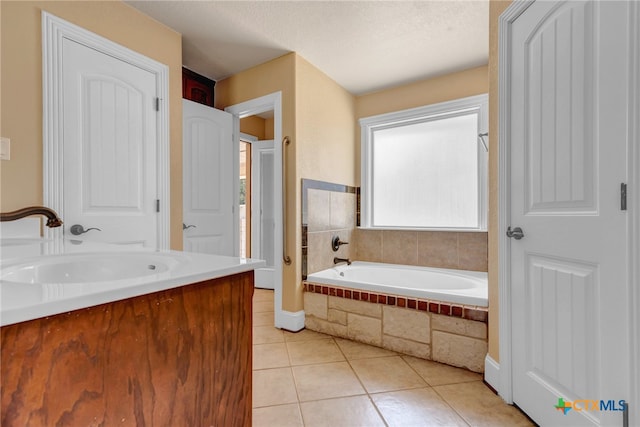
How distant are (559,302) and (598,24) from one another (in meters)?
1.03

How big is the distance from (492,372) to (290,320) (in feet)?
4.73

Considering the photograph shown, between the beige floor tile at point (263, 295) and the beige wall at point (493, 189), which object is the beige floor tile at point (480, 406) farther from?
Answer: the beige floor tile at point (263, 295)

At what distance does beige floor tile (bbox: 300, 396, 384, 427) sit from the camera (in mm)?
1352

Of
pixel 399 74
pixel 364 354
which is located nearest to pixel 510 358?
pixel 364 354

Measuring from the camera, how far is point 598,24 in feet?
3.46

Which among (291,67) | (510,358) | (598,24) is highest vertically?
(291,67)

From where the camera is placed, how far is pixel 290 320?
246 cm

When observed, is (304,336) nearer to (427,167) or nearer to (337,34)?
(427,167)

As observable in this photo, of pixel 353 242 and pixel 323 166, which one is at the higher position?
pixel 323 166

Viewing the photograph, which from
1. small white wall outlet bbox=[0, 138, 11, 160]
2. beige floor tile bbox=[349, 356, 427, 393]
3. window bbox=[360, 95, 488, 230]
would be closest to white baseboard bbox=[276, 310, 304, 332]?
beige floor tile bbox=[349, 356, 427, 393]

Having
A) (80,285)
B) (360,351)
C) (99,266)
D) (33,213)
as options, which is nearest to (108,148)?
(33,213)

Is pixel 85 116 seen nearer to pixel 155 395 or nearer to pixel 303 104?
pixel 303 104

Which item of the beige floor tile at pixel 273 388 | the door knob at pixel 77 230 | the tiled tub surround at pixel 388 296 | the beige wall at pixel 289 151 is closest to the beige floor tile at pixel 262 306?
the beige wall at pixel 289 151

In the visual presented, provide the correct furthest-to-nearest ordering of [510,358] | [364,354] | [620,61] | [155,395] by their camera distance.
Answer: [364,354]
[510,358]
[620,61]
[155,395]
